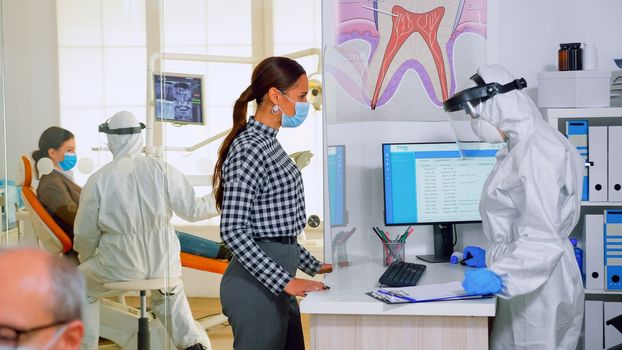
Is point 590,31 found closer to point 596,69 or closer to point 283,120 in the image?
point 596,69

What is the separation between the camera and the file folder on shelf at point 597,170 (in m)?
3.25

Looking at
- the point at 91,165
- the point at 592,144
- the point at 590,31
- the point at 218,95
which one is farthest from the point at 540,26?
the point at 91,165

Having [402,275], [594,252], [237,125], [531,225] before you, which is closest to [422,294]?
[402,275]

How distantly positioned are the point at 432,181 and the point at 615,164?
0.76m

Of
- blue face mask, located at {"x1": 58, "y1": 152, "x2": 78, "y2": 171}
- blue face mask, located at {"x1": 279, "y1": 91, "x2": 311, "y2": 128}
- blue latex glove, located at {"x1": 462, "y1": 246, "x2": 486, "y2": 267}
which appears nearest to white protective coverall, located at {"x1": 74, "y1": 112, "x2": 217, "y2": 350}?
blue face mask, located at {"x1": 58, "y1": 152, "x2": 78, "y2": 171}

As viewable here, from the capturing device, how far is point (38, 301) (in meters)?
1.29

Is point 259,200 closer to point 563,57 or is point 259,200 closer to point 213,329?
point 213,329

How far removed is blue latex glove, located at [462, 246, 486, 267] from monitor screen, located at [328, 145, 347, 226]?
0.63 metres

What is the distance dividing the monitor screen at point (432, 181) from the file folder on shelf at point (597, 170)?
415mm

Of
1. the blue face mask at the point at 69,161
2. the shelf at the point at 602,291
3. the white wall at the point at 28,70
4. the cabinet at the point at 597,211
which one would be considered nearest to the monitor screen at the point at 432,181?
the cabinet at the point at 597,211

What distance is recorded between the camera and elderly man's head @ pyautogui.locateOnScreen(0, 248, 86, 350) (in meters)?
1.26

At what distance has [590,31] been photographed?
344 cm

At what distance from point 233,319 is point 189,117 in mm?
1244

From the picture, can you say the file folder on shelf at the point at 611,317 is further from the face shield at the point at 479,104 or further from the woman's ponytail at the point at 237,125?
the woman's ponytail at the point at 237,125
